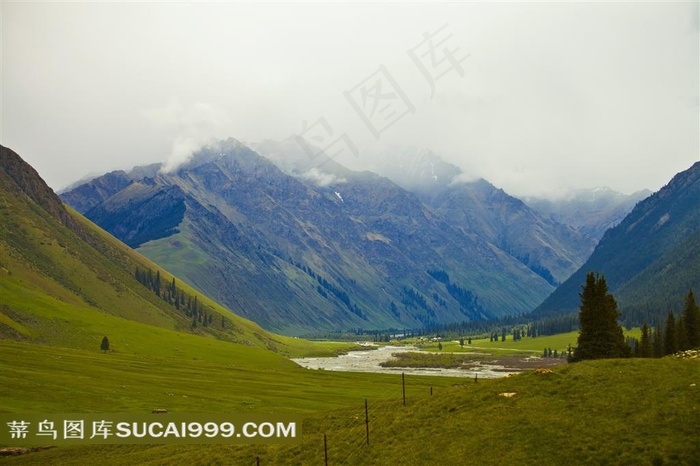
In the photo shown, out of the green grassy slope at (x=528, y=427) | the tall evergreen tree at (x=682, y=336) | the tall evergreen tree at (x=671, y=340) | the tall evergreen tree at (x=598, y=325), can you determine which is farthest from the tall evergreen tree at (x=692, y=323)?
the green grassy slope at (x=528, y=427)

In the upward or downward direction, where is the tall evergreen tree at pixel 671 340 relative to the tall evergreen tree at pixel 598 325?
downward

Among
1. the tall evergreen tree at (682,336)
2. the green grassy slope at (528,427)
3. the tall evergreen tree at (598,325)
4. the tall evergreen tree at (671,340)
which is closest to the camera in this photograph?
the green grassy slope at (528,427)

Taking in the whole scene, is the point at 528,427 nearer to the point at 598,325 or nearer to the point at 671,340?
the point at 598,325

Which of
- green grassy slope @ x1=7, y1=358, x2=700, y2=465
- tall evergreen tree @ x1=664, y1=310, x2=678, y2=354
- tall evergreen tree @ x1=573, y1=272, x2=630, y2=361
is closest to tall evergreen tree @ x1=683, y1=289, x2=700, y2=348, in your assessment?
tall evergreen tree @ x1=664, y1=310, x2=678, y2=354

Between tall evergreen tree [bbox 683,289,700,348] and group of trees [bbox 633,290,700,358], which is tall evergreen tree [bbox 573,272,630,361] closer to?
group of trees [bbox 633,290,700,358]

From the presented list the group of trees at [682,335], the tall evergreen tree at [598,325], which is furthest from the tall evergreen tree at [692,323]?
the tall evergreen tree at [598,325]

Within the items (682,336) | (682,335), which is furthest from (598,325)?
(682,335)

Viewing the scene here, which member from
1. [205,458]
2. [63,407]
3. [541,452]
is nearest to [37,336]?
[63,407]

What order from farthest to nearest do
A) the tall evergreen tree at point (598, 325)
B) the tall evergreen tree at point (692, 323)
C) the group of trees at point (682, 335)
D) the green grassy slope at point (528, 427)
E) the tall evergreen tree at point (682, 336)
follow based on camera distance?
the group of trees at point (682, 335), the tall evergreen tree at point (692, 323), the tall evergreen tree at point (682, 336), the tall evergreen tree at point (598, 325), the green grassy slope at point (528, 427)

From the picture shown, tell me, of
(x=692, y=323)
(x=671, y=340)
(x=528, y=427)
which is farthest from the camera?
(x=692, y=323)

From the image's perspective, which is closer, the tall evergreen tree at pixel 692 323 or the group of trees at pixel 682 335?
the tall evergreen tree at pixel 692 323

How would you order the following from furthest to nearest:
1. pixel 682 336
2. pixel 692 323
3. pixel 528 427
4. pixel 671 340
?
pixel 692 323 < pixel 671 340 < pixel 682 336 < pixel 528 427

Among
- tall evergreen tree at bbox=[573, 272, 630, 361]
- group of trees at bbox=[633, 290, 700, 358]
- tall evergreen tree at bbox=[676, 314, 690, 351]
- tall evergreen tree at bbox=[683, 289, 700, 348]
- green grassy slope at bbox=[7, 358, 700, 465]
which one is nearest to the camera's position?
green grassy slope at bbox=[7, 358, 700, 465]

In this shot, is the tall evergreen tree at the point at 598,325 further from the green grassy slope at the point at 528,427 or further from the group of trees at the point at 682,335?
the group of trees at the point at 682,335
